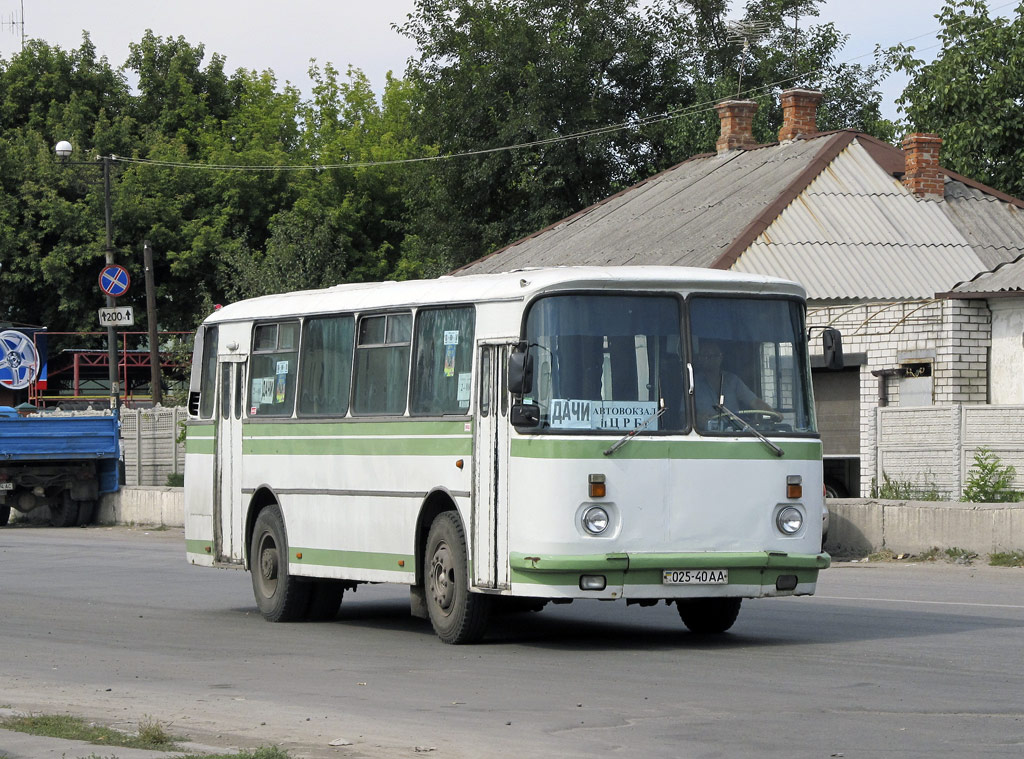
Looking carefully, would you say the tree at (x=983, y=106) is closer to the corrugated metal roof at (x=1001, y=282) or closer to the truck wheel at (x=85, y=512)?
the corrugated metal roof at (x=1001, y=282)

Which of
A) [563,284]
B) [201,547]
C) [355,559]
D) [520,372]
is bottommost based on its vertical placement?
[201,547]

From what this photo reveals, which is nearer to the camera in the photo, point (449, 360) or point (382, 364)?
point (449, 360)

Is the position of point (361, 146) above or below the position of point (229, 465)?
above

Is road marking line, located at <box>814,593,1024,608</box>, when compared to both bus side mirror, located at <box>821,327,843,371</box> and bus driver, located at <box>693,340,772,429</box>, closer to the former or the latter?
bus side mirror, located at <box>821,327,843,371</box>

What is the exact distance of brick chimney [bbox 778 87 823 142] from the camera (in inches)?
1508

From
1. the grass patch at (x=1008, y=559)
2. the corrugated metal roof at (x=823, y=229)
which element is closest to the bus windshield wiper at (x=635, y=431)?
the grass patch at (x=1008, y=559)

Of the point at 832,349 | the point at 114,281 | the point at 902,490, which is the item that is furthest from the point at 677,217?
the point at 832,349

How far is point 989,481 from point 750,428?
10.2 m

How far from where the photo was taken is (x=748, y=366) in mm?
12406

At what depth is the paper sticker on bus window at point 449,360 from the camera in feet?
42.5

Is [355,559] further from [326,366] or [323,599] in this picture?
[326,366]

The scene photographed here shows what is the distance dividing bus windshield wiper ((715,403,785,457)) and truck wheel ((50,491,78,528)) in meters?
22.8

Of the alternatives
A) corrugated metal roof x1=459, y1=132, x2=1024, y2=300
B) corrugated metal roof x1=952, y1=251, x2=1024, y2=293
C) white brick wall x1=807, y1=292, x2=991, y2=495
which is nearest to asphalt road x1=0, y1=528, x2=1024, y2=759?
corrugated metal roof x1=952, y1=251, x2=1024, y2=293

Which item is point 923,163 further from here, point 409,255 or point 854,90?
point 409,255
